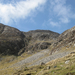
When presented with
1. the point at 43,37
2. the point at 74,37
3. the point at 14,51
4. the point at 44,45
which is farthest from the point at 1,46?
the point at 74,37

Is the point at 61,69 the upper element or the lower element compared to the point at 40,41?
lower

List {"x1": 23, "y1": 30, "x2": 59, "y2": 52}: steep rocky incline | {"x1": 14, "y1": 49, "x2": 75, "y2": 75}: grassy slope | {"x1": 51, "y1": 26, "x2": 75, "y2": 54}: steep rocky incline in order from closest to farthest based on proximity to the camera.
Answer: {"x1": 14, "y1": 49, "x2": 75, "y2": 75}: grassy slope → {"x1": 51, "y1": 26, "x2": 75, "y2": 54}: steep rocky incline → {"x1": 23, "y1": 30, "x2": 59, "y2": 52}: steep rocky incline

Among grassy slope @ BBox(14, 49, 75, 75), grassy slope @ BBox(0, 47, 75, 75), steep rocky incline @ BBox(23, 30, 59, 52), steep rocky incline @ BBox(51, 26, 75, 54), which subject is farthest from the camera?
steep rocky incline @ BBox(23, 30, 59, 52)

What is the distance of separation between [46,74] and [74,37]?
35.1m

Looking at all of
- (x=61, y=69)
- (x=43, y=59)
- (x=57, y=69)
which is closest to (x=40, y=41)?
(x=43, y=59)

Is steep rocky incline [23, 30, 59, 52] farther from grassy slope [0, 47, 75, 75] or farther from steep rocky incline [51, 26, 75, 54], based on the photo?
grassy slope [0, 47, 75, 75]

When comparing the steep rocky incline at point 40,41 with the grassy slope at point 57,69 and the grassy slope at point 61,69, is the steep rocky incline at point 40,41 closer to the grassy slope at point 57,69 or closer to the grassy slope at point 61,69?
the grassy slope at point 57,69

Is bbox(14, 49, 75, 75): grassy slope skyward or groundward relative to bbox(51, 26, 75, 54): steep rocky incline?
groundward

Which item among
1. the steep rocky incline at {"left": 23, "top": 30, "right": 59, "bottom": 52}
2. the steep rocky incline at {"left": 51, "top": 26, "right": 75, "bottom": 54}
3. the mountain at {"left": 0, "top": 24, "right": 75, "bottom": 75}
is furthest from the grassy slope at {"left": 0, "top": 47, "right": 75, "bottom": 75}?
the steep rocky incline at {"left": 23, "top": 30, "right": 59, "bottom": 52}

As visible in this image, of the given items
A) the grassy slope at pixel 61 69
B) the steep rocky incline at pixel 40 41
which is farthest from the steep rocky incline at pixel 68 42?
the steep rocky incline at pixel 40 41

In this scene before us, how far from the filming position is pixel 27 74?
1998 cm

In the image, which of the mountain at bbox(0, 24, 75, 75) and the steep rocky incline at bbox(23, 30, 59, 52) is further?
the steep rocky incline at bbox(23, 30, 59, 52)

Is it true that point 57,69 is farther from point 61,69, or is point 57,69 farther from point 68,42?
point 68,42

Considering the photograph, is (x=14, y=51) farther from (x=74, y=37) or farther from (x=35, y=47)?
(x=74, y=37)
